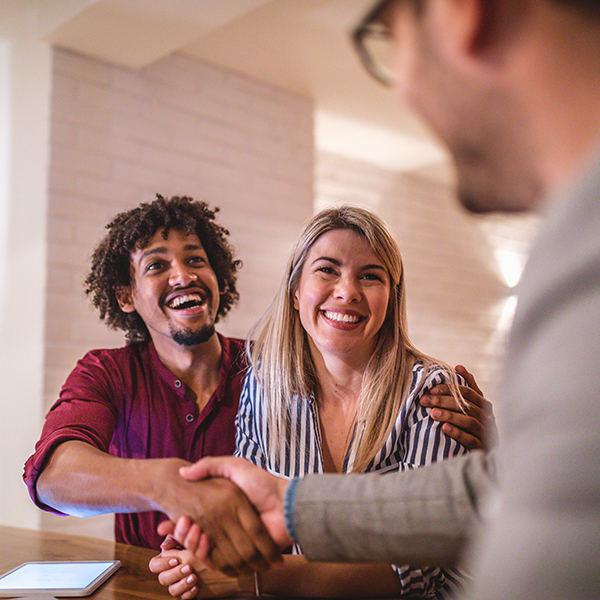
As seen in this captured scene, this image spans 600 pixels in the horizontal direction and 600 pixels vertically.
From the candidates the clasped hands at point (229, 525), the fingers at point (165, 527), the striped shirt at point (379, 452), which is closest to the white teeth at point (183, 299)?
the striped shirt at point (379, 452)

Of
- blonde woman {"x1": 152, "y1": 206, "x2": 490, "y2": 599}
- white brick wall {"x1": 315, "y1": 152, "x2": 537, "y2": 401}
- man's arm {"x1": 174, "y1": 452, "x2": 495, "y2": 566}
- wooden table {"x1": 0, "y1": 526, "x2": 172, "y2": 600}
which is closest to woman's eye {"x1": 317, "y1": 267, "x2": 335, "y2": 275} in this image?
blonde woman {"x1": 152, "y1": 206, "x2": 490, "y2": 599}

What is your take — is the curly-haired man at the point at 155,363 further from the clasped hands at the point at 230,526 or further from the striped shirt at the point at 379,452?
the clasped hands at the point at 230,526

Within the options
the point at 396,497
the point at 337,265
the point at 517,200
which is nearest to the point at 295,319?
the point at 337,265

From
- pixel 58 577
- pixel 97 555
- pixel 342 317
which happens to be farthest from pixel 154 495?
pixel 342 317

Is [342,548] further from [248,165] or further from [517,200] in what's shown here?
[248,165]

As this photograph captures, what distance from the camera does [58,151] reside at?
121 inches

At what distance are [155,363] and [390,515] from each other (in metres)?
1.33

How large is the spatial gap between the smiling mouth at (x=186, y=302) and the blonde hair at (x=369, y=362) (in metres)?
0.23

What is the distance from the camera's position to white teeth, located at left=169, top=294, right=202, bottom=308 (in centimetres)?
203

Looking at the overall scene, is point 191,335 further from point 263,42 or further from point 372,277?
point 263,42

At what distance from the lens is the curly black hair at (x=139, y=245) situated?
212 cm

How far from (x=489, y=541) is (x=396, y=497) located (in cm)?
47

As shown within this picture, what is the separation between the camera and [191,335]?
2.02m

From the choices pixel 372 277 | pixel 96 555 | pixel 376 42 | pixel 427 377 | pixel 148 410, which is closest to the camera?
pixel 376 42
